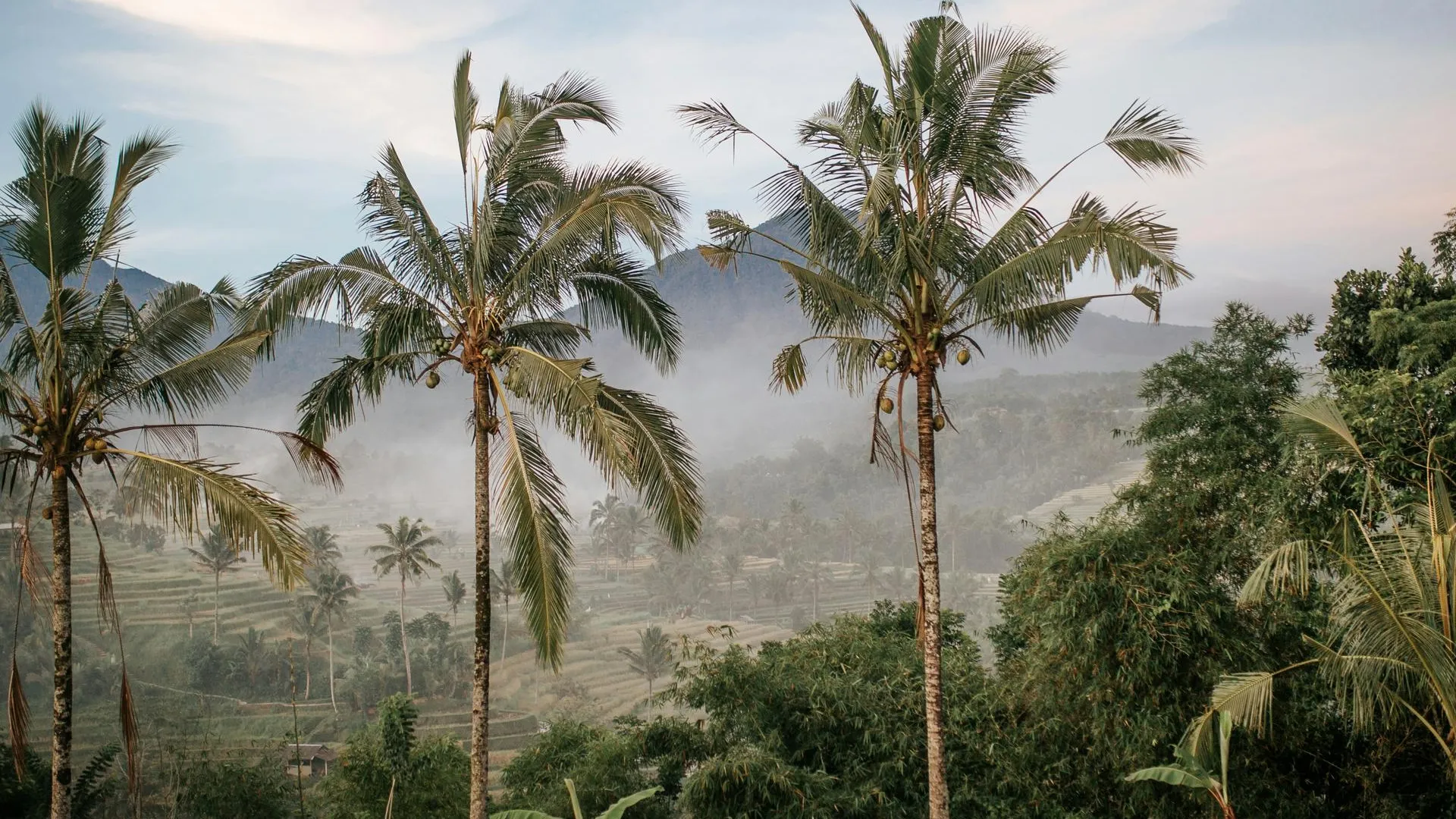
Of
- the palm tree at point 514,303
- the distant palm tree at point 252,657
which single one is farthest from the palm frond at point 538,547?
the distant palm tree at point 252,657

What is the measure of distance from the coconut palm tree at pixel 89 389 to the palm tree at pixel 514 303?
3.36 ft

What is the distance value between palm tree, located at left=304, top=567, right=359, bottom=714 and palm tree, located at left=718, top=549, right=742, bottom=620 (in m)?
33.3

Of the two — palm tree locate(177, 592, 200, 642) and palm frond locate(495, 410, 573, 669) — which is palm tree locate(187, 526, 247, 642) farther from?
palm frond locate(495, 410, 573, 669)

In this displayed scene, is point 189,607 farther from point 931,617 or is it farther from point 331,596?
point 931,617

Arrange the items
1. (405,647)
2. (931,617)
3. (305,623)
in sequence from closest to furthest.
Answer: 1. (931,617)
2. (405,647)
3. (305,623)

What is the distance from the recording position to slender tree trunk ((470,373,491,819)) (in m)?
8.43

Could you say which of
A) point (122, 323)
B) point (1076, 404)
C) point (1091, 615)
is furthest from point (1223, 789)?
point (1076, 404)

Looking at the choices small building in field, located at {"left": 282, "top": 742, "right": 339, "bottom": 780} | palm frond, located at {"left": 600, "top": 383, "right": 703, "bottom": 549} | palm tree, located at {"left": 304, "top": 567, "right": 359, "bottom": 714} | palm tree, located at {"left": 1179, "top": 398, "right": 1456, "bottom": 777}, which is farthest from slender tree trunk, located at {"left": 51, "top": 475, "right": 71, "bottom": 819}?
palm tree, located at {"left": 304, "top": 567, "right": 359, "bottom": 714}

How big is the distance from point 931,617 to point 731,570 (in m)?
85.4

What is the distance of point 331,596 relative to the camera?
62.8 metres

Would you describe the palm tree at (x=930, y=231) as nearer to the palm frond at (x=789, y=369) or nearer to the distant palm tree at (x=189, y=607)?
the palm frond at (x=789, y=369)

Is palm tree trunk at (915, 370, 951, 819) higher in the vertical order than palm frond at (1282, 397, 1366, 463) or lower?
lower

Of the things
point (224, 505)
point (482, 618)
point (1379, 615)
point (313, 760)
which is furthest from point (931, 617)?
point (313, 760)

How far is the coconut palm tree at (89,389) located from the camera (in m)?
7.58
